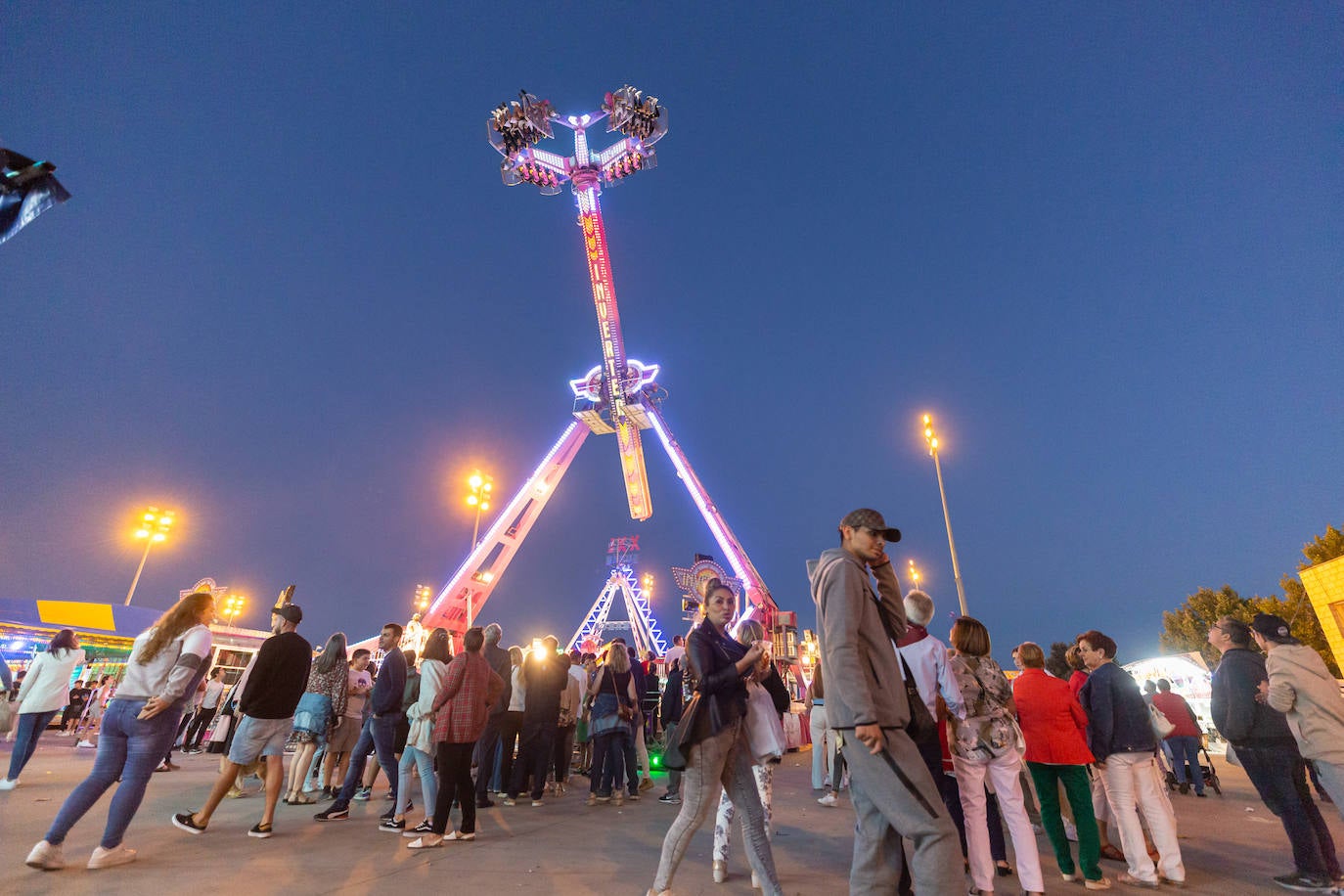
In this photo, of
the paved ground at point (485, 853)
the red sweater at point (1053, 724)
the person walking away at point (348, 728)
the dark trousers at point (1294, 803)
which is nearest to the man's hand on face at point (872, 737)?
the paved ground at point (485, 853)

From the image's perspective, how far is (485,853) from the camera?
4973 mm

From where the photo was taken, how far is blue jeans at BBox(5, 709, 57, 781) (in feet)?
22.8

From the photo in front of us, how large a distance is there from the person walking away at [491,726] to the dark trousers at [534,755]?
14.2 inches

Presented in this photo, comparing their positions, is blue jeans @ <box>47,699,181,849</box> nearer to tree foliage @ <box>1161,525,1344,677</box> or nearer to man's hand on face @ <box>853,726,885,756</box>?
man's hand on face @ <box>853,726,885,756</box>

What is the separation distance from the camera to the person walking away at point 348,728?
770 centimetres

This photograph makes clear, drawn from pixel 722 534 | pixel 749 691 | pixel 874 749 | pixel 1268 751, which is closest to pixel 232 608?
pixel 722 534

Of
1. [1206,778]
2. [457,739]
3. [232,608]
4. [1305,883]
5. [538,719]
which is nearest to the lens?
[1305,883]

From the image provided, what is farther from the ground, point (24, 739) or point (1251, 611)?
point (1251, 611)

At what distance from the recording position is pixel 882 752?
2787 mm

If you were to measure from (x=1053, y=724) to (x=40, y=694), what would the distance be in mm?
10549

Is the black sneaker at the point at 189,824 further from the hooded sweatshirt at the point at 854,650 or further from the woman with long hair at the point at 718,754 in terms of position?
the hooded sweatshirt at the point at 854,650

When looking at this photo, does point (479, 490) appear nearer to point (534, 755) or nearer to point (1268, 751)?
point (534, 755)

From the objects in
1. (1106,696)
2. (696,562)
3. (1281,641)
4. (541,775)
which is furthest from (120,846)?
(696,562)

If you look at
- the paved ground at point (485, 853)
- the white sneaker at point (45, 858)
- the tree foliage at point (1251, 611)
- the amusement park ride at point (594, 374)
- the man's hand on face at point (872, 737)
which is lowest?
the paved ground at point (485, 853)
